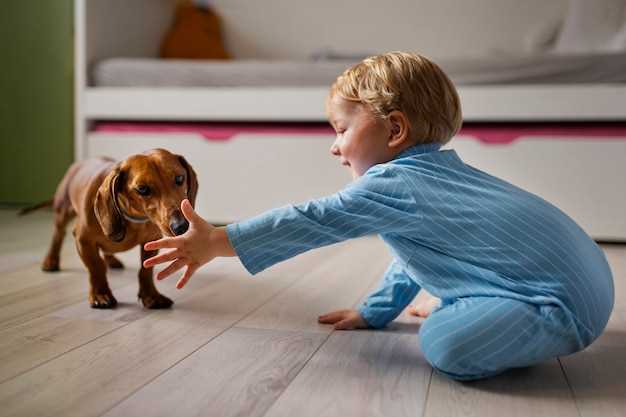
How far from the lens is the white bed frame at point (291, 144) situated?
1972mm

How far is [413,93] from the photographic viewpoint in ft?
3.02

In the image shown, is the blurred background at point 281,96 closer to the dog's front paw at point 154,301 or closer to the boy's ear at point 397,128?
the dog's front paw at point 154,301

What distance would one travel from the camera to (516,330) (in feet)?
Result: 2.73

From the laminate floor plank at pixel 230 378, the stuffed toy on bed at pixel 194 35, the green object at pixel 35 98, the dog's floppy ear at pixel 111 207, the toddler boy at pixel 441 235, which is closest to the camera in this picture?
the laminate floor plank at pixel 230 378

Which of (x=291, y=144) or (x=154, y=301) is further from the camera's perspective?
(x=291, y=144)

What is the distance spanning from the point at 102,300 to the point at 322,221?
1.64 feet

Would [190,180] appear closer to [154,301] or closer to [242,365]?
[154,301]

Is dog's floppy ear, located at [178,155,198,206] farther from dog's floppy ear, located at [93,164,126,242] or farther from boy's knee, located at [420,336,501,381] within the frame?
boy's knee, located at [420,336,501,381]

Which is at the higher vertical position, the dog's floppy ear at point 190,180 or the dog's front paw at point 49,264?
the dog's floppy ear at point 190,180

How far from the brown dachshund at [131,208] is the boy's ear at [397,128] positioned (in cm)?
32

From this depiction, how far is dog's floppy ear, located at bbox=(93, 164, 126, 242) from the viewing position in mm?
1070

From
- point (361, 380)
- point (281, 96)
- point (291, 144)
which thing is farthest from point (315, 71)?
point (361, 380)

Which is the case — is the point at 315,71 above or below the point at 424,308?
above

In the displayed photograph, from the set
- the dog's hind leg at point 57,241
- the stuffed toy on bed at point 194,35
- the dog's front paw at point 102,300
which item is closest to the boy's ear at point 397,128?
the dog's front paw at point 102,300
